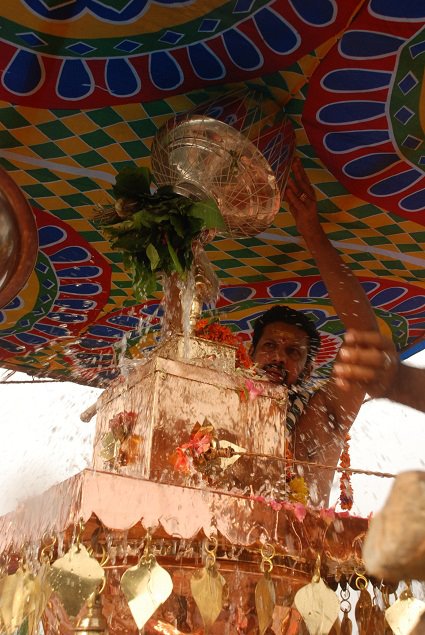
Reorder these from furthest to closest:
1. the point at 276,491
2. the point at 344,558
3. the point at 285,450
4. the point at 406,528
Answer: the point at 285,450 < the point at 276,491 < the point at 344,558 < the point at 406,528

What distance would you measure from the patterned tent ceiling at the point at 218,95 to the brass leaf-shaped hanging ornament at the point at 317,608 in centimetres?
128

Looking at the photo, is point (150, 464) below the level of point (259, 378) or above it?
below

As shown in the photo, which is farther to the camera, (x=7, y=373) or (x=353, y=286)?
(x=7, y=373)

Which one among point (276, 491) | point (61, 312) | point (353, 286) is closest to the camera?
point (276, 491)

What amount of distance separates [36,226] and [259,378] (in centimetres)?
113

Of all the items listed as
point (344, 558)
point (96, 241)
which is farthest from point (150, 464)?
point (96, 241)

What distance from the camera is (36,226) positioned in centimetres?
251

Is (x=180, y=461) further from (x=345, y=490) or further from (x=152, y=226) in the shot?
(x=345, y=490)

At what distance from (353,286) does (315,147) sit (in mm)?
524

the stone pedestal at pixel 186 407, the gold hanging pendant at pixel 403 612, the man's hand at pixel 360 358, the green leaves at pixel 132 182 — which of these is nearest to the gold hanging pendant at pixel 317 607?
the gold hanging pendant at pixel 403 612

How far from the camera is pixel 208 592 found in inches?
53.6

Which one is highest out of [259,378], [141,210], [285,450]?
[141,210]

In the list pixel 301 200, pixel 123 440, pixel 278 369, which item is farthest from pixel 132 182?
pixel 278 369

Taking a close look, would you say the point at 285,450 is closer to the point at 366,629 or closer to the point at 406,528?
the point at 366,629
